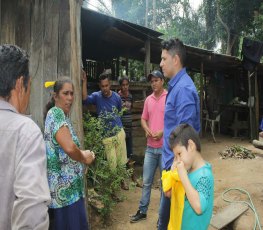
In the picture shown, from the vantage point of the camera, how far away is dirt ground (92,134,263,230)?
4.49 metres

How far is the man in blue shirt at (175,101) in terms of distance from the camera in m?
2.83

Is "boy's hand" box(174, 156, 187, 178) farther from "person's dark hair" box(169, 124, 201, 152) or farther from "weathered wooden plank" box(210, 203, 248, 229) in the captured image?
"weathered wooden plank" box(210, 203, 248, 229)

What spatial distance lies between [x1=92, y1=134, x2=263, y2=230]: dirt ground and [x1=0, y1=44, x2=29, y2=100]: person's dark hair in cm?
335

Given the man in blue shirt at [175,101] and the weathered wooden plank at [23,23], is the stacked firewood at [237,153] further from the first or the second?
the weathered wooden plank at [23,23]

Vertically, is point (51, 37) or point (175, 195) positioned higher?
point (51, 37)

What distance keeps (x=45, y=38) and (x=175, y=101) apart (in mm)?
1466

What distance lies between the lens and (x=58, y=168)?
2.64 meters

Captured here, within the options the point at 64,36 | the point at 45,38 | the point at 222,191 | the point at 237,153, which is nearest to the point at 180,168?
the point at 64,36

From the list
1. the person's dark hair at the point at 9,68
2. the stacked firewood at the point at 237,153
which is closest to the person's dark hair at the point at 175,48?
the person's dark hair at the point at 9,68

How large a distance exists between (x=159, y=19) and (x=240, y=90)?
18.9m

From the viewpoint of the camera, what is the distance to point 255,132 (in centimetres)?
1180

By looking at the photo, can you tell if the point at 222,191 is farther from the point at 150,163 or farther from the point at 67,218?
the point at 67,218

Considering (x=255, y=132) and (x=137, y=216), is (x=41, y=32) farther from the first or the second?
(x=255, y=132)

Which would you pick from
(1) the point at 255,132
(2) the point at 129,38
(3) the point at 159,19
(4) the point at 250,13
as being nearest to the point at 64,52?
(2) the point at 129,38
